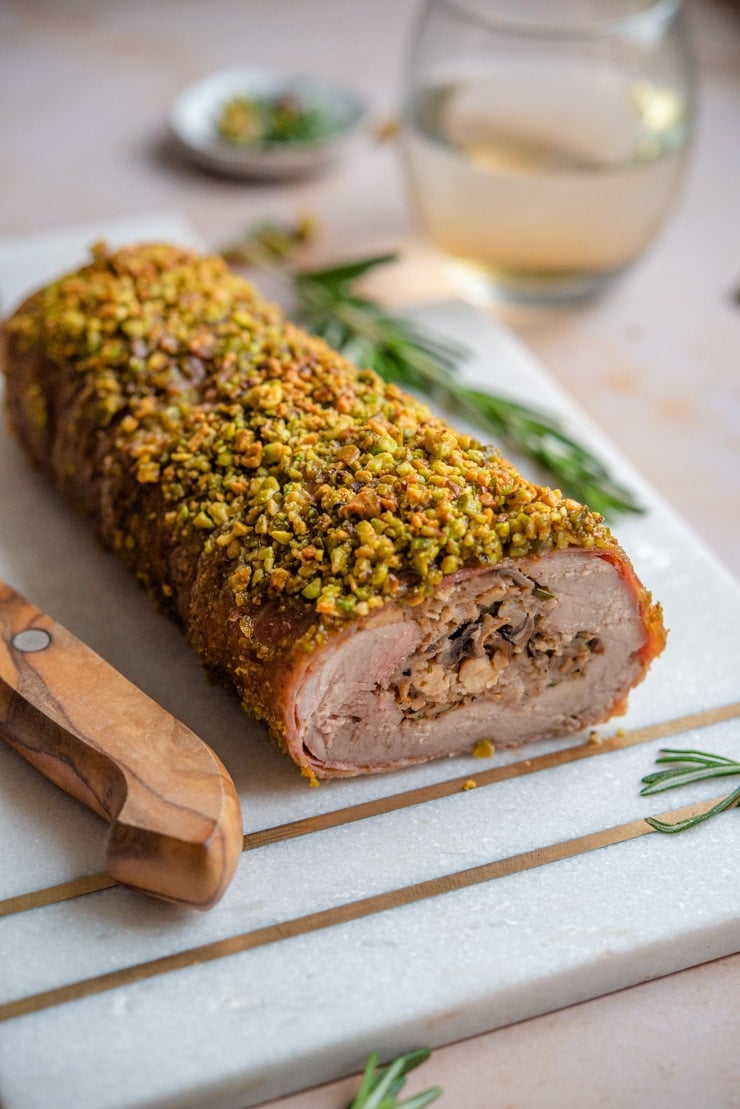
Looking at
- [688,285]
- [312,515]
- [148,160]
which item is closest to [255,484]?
[312,515]

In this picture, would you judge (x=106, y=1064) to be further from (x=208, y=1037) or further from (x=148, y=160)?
(x=148, y=160)

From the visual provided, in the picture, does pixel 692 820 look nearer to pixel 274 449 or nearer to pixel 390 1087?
pixel 390 1087

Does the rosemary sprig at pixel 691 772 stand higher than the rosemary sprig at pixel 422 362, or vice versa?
the rosemary sprig at pixel 422 362

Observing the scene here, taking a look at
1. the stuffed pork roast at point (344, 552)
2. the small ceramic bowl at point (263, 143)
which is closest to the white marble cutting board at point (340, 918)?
the stuffed pork roast at point (344, 552)

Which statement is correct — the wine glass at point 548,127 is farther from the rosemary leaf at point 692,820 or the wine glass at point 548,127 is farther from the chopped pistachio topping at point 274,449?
the rosemary leaf at point 692,820

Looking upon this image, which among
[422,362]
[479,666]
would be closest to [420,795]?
[479,666]

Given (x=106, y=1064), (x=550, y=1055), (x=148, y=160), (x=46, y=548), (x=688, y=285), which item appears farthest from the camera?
(x=148, y=160)

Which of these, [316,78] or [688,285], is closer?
[688,285]
